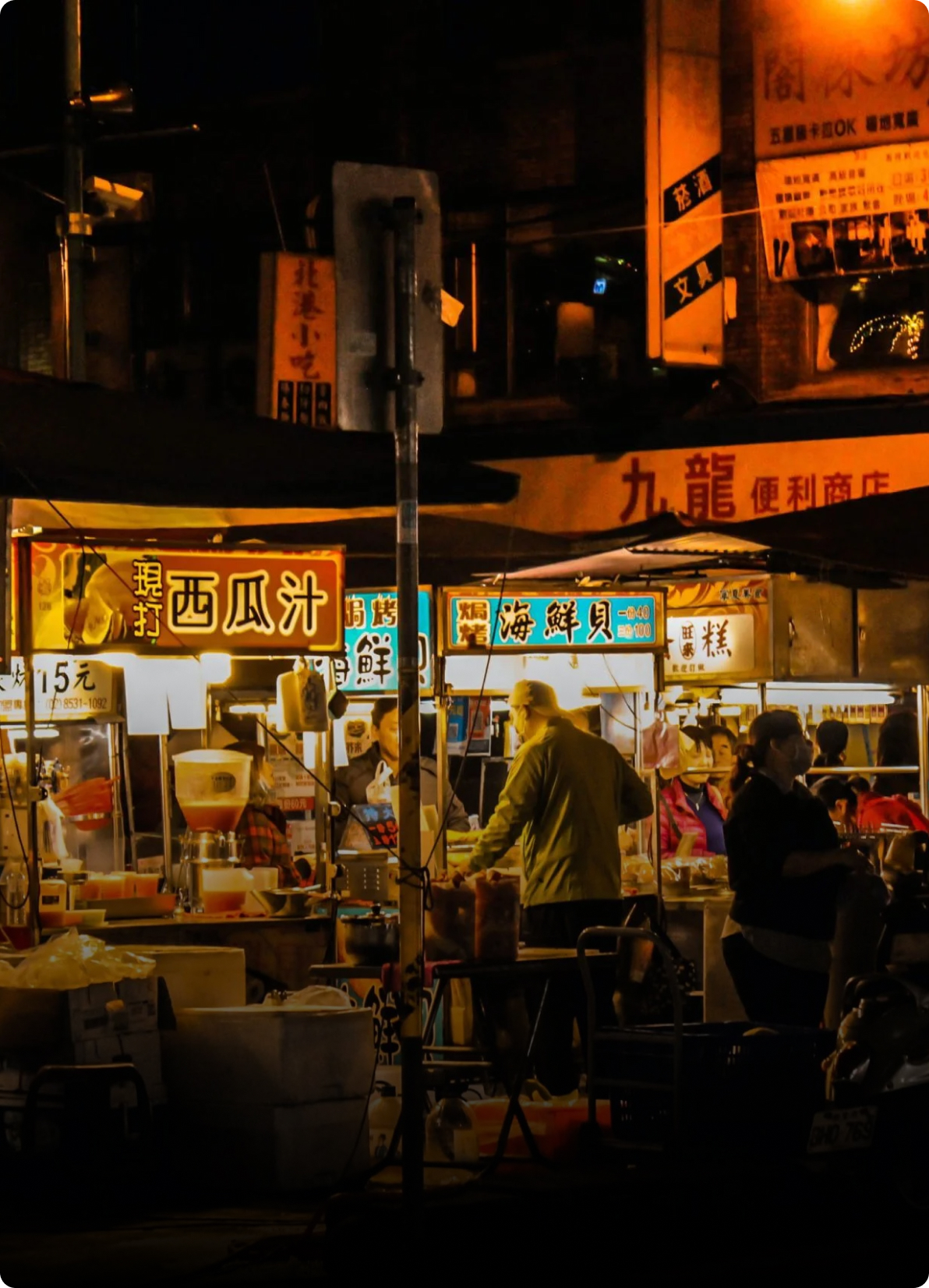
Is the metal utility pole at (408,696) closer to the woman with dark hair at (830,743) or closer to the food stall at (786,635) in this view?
the food stall at (786,635)

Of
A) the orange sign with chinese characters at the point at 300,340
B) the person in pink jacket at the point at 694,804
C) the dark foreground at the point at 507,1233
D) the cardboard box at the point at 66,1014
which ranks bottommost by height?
the dark foreground at the point at 507,1233

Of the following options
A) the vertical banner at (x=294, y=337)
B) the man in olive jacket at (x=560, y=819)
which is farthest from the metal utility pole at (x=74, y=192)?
the man in olive jacket at (x=560, y=819)

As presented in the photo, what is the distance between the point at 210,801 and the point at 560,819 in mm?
3161

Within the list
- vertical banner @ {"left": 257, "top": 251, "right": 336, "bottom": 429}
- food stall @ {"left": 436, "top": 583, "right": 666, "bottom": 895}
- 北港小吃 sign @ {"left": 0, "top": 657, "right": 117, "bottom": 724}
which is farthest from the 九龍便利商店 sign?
vertical banner @ {"left": 257, "top": 251, "right": 336, "bottom": 429}

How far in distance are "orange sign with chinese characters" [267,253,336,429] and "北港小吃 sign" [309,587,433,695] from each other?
159 inches

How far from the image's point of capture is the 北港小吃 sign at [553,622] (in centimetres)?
1238

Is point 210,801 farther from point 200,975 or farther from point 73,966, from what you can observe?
point 73,966

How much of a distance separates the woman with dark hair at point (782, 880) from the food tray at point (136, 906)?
4.37 metres

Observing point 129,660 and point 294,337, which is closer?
point 129,660

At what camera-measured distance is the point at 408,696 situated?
6582mm

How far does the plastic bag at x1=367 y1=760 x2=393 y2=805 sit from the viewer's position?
1572 cm

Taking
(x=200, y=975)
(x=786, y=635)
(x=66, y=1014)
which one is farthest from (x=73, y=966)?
(x=786, y=635)

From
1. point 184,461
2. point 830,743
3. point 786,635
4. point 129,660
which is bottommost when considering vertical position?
point 830,743

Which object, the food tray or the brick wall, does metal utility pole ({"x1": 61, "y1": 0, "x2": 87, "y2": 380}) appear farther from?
the brick wall
